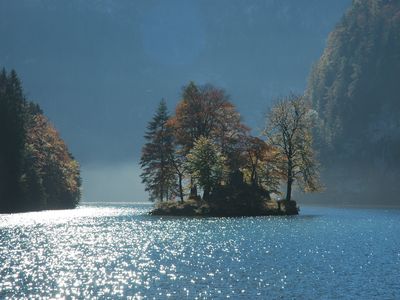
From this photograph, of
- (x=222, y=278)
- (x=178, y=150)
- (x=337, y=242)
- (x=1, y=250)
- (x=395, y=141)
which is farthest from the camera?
(x=395, y=141)

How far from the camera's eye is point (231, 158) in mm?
82312

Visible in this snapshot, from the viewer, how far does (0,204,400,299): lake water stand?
26234mm

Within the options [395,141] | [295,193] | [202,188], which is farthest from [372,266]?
[295,193]

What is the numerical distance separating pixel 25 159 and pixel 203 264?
6746cm

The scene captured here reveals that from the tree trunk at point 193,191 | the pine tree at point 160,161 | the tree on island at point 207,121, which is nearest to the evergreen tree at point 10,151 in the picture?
the pine tree at point 160,161

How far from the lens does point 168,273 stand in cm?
3064

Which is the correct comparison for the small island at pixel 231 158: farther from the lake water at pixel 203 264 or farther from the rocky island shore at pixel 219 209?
the lake water at pixel 203 264

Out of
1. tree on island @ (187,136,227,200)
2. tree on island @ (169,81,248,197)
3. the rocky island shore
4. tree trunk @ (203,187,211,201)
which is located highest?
tree on island @ (169,81,248,197)

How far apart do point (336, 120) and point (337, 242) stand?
156 metres

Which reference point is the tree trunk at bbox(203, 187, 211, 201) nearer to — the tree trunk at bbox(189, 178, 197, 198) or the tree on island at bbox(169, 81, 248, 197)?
the tree on island at bbox(169, 81, 248, 197)

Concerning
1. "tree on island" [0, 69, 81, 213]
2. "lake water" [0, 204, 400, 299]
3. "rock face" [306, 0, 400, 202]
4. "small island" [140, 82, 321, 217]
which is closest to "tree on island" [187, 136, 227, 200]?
"small island" [140, 82, 321, 217]

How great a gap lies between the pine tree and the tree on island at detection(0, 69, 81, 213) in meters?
19.8

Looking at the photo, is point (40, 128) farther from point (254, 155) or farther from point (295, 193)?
point (295, 193)

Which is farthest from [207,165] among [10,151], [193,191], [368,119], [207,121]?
[368,119]
